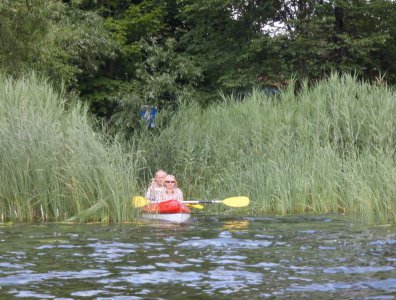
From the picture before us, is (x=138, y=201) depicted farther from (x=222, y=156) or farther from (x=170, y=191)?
Result: (x=222, y=156)

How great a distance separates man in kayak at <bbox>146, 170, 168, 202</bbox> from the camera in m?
14.8

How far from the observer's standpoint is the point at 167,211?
14.0m

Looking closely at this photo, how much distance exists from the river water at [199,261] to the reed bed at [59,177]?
498mm

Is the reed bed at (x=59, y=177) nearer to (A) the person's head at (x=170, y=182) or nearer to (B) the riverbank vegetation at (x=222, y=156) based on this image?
(B) the riverbank vegetation at (x=222, y=156)

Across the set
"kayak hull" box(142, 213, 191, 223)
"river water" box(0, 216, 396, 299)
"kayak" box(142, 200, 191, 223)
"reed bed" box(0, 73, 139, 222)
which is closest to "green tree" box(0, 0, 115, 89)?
"reed bed" box(0, 73, 139, 222)

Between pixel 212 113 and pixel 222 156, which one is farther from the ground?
pixel 212 113

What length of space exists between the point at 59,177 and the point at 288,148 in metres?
4.82

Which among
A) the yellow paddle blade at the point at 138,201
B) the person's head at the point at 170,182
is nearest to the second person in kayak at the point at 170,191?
the person's head at the point at 170,182

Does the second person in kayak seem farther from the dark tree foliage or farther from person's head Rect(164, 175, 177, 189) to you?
the dark tree foliage

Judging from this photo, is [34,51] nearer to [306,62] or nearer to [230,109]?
[230,109]

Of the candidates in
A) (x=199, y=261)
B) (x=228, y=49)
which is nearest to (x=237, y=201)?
(x=199, y=261)

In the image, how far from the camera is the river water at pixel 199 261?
7.77 m

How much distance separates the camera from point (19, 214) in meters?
13.1

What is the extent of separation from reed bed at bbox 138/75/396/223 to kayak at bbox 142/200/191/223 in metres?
1.59
